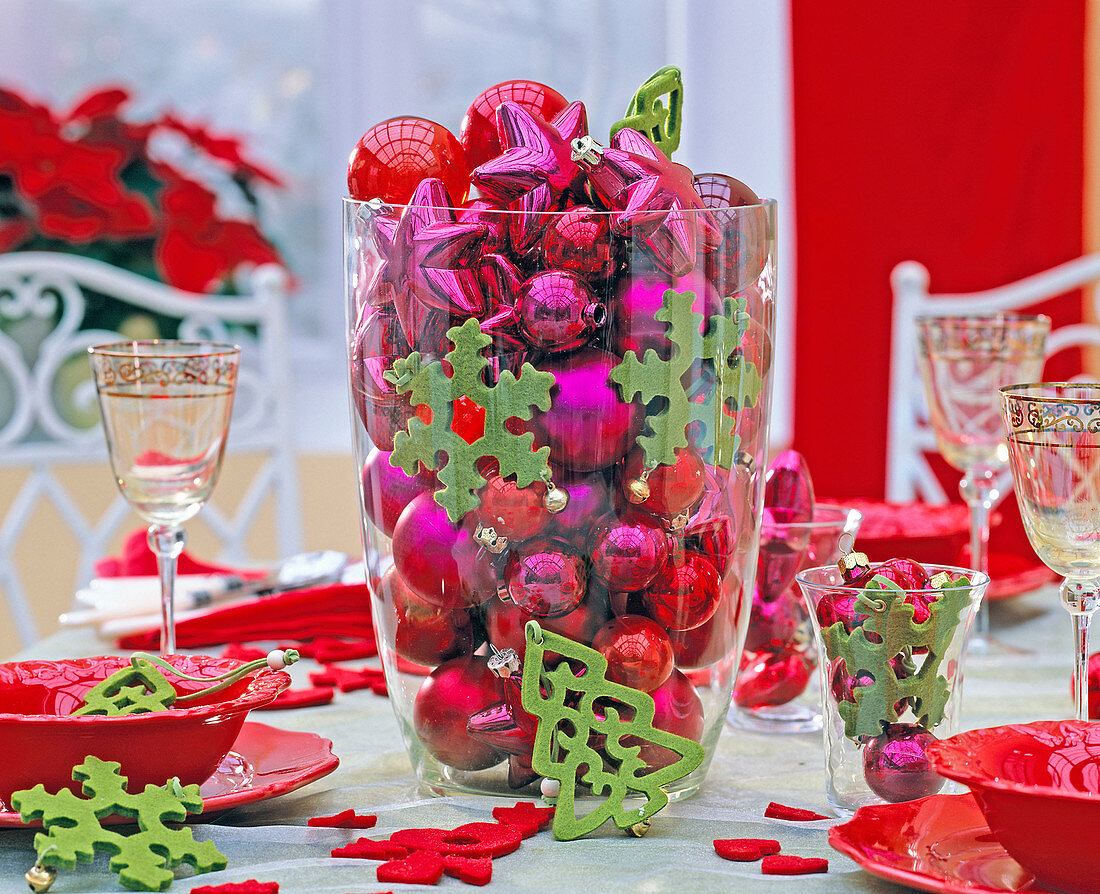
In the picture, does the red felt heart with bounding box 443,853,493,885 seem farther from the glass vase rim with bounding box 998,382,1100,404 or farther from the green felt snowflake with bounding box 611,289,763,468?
the glass vase rim with bounding box 998,382,1100,404

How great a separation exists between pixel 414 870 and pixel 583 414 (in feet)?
0.71

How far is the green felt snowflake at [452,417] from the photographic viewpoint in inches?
23.1

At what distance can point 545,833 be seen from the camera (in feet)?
1.90

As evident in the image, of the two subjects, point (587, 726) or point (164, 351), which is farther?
point (164, 351)

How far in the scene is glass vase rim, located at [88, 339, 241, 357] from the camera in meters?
0.77

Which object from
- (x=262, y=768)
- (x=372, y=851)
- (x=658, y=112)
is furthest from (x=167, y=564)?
(x=658, y=112)

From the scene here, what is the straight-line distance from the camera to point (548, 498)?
590 millimetres

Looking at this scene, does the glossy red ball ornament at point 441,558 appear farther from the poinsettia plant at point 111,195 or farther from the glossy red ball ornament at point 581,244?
the poinsettia plant at point 111,195

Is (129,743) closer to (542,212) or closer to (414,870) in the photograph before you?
(414,870)

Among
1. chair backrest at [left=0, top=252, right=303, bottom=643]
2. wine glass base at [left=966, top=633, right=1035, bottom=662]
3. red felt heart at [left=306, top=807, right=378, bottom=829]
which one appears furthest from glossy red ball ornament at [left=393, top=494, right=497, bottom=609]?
chair backrest at [left=0, top=252, right=303, bottom=643]

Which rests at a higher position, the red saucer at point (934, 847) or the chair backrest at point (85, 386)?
the chair backrest at point (85, 386)

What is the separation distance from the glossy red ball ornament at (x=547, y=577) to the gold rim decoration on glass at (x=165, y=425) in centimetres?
27

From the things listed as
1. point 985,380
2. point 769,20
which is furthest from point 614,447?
point 769,20

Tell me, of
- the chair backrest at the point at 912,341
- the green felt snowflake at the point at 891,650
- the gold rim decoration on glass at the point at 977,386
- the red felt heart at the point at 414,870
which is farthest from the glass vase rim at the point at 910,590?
the chair backrest at the point at 912,341
